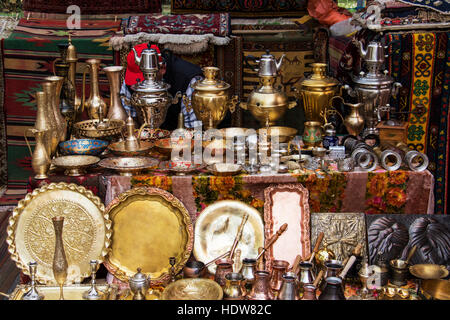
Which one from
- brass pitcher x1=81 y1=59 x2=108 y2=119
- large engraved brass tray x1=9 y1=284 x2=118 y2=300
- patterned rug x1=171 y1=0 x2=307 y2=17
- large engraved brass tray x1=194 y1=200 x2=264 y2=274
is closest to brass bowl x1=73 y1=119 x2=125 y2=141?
brass pitcher x1=81 y1=59 x2=108 y2=119

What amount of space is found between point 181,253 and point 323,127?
109cm

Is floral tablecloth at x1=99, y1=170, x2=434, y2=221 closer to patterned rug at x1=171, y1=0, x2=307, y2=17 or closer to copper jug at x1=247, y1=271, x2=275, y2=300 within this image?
copper jug at x1=247, y1=271, x2=275, y2=300

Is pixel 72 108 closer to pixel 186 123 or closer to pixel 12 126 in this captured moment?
pixel 186 123

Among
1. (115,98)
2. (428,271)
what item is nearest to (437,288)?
(428,271)

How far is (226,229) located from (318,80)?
1.07 metres

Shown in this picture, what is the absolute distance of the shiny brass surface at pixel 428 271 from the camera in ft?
8.94

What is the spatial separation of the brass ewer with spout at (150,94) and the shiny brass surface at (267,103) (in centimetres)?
49

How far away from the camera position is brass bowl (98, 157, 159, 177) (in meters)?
2.89

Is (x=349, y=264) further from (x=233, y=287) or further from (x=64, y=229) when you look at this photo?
(x=64, y=229)

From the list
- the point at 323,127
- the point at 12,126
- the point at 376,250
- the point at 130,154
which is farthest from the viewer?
the point at 12,126

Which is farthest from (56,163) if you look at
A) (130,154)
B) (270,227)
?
(270,227)

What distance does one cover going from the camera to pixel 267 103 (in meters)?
3.35

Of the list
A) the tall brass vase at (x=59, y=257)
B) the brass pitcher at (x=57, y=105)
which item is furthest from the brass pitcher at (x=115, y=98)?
the tall brass vase at (x=59, y=257)

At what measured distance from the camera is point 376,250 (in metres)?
2.84
